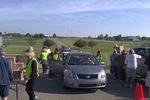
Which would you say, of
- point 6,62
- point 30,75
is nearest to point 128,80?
point 30,75

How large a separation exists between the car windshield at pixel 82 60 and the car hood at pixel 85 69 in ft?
1.91

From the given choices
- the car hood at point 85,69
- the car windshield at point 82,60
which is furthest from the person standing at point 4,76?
the car windshield at point 82,60

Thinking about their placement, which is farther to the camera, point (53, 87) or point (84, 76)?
point (53, 87)

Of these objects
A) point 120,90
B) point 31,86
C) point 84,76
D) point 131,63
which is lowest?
point 120,90

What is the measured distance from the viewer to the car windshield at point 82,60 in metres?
14.6

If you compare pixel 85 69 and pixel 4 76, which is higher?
pixel 4 76

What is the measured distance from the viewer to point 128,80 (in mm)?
15102

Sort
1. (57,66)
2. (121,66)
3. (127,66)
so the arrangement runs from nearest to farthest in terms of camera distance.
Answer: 1. (127,66)
2. (121,66)
3. (57,66)

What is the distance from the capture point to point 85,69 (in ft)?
44.4

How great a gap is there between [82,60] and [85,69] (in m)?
1.28

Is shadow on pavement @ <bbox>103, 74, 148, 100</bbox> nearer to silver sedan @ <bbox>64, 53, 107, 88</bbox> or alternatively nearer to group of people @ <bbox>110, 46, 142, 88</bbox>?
group of people @ <bbox>110, 46, 142, 88</bbox>

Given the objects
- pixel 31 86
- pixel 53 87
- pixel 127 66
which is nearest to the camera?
pixel 31 86

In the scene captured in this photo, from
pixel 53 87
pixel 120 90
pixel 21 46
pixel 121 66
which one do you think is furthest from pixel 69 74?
pixel 21 46

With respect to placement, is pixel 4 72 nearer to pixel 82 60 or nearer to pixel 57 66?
pixel 82 60
